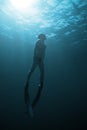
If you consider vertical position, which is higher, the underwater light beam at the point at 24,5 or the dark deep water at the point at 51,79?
the underwater light beam at the point at 24,5

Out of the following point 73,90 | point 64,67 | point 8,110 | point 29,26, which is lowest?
point 8,110

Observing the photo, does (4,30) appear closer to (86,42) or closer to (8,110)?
(86,42)

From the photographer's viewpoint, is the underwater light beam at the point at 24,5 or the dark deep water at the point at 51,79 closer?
the underwater light beam at the point at 24,5

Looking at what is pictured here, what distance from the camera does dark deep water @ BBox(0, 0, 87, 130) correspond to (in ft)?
67.7

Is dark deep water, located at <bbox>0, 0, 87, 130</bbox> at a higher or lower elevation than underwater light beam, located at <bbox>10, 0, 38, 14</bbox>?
lower

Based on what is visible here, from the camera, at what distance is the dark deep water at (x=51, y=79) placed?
812 inches

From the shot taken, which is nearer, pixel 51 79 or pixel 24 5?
pixel 24 5

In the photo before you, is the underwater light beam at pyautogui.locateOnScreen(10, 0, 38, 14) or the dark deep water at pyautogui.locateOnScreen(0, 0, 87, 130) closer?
the underwater light beam at pyautogui.locateOnScreen(10, 0, 38, 14)

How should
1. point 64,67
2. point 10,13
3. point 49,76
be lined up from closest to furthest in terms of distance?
point 10,13 < point 64,67 < point 49,76

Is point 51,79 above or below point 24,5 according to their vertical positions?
below

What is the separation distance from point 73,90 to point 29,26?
21.9 metres

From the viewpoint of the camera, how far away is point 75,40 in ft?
67.9

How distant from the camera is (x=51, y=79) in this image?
1297 inches

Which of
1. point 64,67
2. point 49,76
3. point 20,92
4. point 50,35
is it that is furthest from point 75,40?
point 20,92
